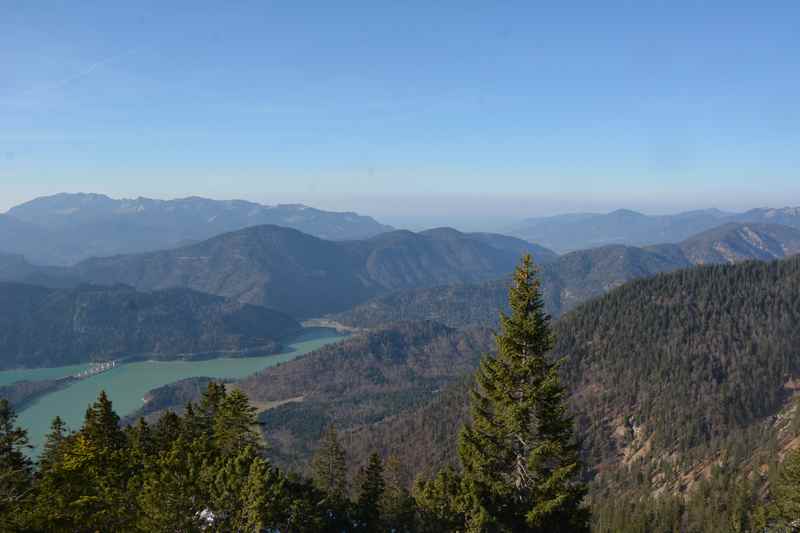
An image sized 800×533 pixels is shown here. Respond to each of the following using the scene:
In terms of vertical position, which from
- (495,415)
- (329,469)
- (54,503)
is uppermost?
(495,415)

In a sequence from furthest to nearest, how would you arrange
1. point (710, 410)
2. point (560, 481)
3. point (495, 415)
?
point (710, 410), point (495, 415), point (560, 481)

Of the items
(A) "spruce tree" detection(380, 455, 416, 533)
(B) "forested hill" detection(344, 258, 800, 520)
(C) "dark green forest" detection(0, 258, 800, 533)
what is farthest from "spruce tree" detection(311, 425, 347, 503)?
(B) "forested hill" detection(344, 258, 800, 520)

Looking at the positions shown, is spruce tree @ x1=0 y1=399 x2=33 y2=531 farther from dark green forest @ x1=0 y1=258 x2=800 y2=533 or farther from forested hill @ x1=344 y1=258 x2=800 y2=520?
forested hill @ x1=344 y1=258 x2=800 y2=520

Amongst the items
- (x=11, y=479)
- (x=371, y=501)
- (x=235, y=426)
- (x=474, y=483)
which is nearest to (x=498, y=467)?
(x=474, y=483)

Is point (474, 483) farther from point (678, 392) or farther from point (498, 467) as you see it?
point (678, 392)

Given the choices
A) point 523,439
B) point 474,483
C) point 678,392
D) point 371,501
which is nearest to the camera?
point 523,439

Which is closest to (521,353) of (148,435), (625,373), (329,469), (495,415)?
(495,415)

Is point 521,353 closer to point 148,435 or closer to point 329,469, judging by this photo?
point 148,435
